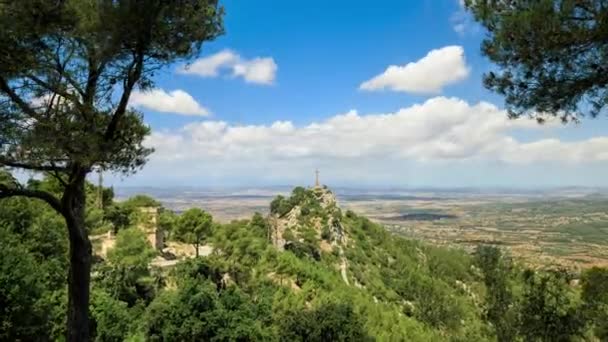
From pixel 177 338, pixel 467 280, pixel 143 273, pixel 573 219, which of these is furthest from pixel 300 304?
pixel 573 219

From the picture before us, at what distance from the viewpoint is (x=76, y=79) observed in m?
7.56

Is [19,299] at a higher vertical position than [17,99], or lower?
lower

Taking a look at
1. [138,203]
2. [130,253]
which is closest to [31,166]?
[130,253]

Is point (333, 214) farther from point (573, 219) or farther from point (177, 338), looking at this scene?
point (573, 219)

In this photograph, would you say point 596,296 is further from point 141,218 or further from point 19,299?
point 141,218

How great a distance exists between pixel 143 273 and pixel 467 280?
50697 mm

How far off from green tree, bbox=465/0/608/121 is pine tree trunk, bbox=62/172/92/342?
6831mm

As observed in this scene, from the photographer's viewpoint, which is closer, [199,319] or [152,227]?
[199,319]

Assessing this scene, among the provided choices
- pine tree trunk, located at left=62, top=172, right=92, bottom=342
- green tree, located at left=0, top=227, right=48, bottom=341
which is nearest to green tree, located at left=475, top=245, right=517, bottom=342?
pine tree trunk, located at left=62, top=172, right=92, bottom=342

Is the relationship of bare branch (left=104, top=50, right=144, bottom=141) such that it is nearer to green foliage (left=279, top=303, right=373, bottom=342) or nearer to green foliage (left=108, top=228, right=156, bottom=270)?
green foliage (left=279, top=303, right=373, bottom=342)

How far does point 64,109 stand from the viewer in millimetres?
7375

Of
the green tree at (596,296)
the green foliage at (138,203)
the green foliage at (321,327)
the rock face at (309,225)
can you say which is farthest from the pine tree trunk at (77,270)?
the rock face at (309,225)

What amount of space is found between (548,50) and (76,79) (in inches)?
282

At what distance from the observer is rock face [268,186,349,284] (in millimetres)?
48987
